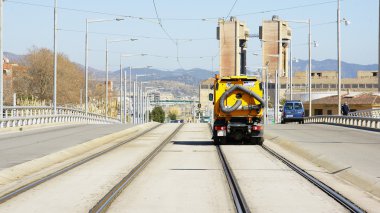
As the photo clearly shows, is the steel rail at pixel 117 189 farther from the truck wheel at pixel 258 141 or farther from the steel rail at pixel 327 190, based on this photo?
the truck wheel at pixel 258 141

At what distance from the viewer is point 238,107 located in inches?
1291

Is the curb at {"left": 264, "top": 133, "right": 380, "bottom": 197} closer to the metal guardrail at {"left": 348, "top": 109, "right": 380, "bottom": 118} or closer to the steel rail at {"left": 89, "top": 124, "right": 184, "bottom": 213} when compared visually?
the steel rail at {"left": 89, "top": 124, "right": 184, "bottom": 213}

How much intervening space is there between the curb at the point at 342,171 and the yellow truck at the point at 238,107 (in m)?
2.80

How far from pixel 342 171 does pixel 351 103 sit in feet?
318

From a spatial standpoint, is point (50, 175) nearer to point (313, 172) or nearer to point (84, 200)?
point (84, 200)

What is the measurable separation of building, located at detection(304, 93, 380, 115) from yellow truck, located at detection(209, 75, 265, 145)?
72961 millimetres

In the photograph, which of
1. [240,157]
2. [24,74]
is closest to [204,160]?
[240,157]

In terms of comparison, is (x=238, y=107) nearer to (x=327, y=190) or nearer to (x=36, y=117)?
(x=327, y=190)

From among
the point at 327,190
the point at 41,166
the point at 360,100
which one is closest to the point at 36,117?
the point at 41,166

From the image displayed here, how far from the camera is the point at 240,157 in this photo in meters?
26.4

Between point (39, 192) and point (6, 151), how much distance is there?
11.4m

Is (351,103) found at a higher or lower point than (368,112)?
higher

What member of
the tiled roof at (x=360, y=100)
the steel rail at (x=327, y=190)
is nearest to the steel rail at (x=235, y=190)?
the steel rail at (x=327, y=190)

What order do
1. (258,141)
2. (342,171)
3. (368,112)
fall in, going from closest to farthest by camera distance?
(342,171) → (258,141) → (368,112)
